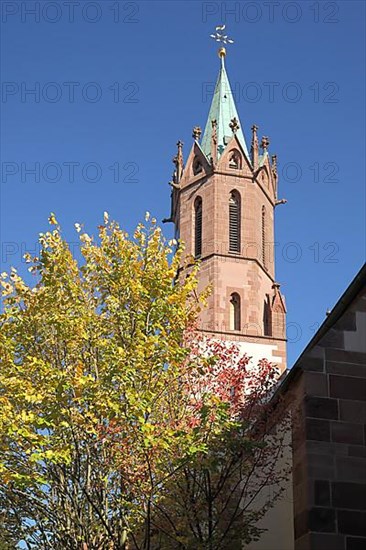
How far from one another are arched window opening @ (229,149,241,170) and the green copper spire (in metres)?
0.47

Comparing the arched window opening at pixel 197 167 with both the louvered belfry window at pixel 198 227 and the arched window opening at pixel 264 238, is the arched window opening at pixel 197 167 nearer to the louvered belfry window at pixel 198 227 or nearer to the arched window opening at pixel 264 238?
the louvered belfry window at pixel 198 227

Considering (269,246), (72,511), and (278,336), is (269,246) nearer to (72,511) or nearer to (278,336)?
(278,336)

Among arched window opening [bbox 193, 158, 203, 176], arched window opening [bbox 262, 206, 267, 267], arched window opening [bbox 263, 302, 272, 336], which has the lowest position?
arched window opening [bbox 263, 302, 272, 336]

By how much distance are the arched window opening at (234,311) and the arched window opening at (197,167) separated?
22.8 feet

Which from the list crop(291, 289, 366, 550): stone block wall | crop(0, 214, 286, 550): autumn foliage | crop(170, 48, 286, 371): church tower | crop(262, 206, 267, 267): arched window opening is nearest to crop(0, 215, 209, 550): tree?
crop(0, 214, 286, 550): autumn foliage

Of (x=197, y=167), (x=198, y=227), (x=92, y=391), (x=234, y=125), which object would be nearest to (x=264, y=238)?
(x=198, y=227)

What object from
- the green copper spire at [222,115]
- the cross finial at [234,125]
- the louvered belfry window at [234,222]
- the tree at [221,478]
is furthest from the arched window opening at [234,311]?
the tree at [221,478]

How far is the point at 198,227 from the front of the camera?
4147cm

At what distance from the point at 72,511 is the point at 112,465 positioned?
1584 mm

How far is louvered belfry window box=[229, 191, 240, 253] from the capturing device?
132ft

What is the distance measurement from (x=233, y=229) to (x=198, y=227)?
65.4 inches

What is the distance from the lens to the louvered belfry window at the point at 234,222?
40.3 metres

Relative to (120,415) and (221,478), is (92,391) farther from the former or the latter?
(221,478)

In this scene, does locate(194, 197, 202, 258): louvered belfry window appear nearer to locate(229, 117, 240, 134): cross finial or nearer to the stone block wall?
locate(229, 117, 240, 134): cross finial
